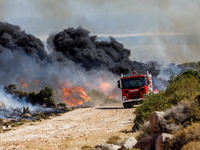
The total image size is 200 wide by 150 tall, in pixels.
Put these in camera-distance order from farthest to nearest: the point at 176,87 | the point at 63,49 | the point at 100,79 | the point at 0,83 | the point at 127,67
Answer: the point at 63,49 → the point at 127,67 → the point at 100,79 → the point at 0,83 → the point at 176,87

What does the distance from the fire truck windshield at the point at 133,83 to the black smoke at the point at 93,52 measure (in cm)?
3573

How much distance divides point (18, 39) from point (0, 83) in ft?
46.0

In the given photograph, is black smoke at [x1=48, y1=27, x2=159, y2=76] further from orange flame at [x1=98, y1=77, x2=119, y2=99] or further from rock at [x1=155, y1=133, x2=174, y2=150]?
rock at [x1=155, y1=133, x2=174, y2=150]

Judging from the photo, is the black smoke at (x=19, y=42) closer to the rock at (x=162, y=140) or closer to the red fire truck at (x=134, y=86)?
the red fire truck at (x=134, y=86)

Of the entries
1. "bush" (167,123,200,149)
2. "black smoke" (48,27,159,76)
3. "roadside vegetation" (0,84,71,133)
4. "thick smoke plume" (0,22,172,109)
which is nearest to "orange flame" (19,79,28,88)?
"thick smoke plume" (0,22,172,109)

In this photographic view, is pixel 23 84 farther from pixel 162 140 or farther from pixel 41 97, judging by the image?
pixel 162 140

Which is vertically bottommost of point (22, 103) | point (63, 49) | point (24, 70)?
point (22, 103)

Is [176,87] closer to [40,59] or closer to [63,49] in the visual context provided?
[40,59]

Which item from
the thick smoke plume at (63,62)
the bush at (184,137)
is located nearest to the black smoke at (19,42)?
the thick smoke plume at (63,62)

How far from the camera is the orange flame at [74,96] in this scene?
165ft

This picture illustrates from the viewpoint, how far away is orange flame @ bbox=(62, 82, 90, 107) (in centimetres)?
5022

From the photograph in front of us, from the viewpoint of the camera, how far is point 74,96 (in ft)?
→ 170

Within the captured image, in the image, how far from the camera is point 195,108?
1196 centimetres

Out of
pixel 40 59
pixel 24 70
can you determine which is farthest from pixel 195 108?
pixel 40 59
